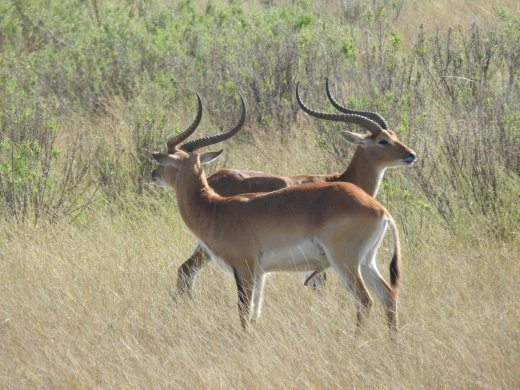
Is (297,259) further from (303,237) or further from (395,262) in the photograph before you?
(395,262)

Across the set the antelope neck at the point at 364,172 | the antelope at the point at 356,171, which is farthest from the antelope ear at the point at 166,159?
the antelope neck at the point at 364,172

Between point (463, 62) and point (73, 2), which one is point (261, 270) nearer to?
point (463, 62)

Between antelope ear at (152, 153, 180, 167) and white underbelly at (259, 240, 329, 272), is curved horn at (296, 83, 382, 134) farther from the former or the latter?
white underbelly at (259, 240, 329, 272)

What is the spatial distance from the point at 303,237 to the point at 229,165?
166 inches

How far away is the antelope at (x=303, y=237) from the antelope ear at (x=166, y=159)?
50cm

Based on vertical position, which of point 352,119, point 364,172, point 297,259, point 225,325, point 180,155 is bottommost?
point 225,325

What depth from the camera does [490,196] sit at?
8164mm

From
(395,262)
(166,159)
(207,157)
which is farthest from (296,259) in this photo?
(166,159)

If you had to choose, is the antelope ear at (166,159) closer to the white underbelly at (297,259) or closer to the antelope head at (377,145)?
the white underbelly at (297,259)

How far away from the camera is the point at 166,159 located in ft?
22.9

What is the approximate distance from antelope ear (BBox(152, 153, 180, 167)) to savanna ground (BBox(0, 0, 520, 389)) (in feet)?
2.92

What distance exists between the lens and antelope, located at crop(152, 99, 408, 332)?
6023 mm

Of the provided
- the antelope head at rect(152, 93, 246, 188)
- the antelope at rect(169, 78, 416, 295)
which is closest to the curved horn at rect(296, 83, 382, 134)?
the antelope at rect(169, 78, 416, 295)

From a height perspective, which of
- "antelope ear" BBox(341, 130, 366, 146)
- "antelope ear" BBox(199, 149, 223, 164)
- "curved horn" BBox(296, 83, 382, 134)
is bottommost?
"antelope ear" BBox(341, 130, 366, 146)
